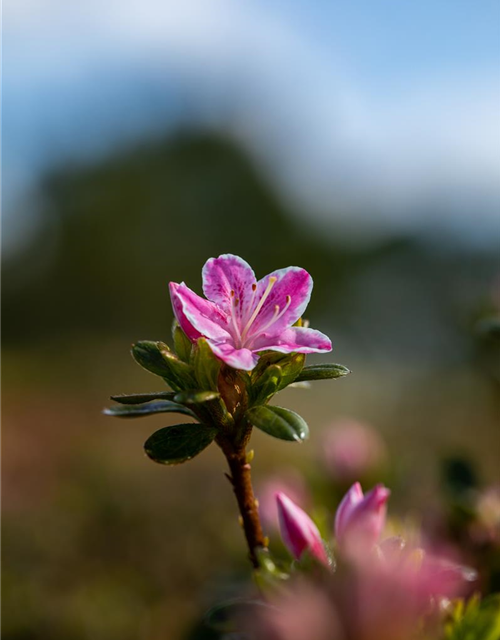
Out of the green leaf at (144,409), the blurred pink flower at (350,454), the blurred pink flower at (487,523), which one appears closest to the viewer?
the green leaf at (144,409)

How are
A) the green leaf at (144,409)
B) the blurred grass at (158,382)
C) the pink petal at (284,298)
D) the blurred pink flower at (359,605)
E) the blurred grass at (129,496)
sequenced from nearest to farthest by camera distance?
the blurred pink flower at (359,605) < the green leaf at (144,409) < the pink petal at (284,298) < the blurred grass at (129,496) < the blurred grass at (158,382)

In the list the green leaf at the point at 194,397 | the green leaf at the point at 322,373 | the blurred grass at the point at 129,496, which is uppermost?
the green leaf at the point at 322,373

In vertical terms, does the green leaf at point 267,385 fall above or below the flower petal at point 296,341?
below

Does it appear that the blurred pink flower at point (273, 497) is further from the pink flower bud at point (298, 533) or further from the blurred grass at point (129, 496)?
the pink flower bud at point (298, 533)

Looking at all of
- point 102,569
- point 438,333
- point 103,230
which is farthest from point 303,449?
point 103,230

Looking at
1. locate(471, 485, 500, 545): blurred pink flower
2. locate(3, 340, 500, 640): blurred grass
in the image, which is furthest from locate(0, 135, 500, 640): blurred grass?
locate(471, 485, 500, 545): blurred pink flower

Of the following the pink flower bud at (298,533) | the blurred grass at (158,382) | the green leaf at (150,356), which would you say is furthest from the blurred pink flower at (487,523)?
the green leaf at (150,356)

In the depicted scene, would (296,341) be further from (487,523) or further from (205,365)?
(487,523)

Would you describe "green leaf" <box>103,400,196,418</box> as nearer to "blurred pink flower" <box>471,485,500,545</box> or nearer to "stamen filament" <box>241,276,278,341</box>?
"stamen filament" <box>241,276,278,341</box>

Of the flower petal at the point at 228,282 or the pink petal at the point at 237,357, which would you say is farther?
the flower petal at the point at 228,282
